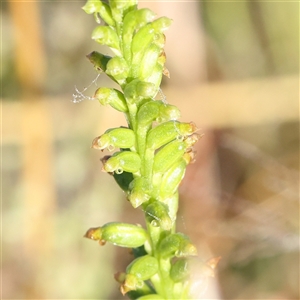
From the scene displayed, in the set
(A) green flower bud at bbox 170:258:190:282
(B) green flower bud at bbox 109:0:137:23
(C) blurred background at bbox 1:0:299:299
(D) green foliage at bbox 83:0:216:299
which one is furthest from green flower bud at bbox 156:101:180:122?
(C) blurred background at bbox 1:0:299:299

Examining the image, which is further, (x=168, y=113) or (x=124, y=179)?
(x=124, y=179)

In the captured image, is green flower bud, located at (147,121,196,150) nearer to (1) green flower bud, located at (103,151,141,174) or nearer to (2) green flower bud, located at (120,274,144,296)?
(1) green flower bud, located at (103,151,141,174)

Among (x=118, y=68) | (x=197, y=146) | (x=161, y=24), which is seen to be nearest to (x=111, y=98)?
(x=118, y=68)

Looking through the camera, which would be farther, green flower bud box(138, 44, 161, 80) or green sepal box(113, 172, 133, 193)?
green sepal box(113, 172, 133, 193)

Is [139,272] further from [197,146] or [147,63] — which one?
[197,146]

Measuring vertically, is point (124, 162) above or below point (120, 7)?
below

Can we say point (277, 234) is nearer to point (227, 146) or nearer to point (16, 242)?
point (227, 146)
